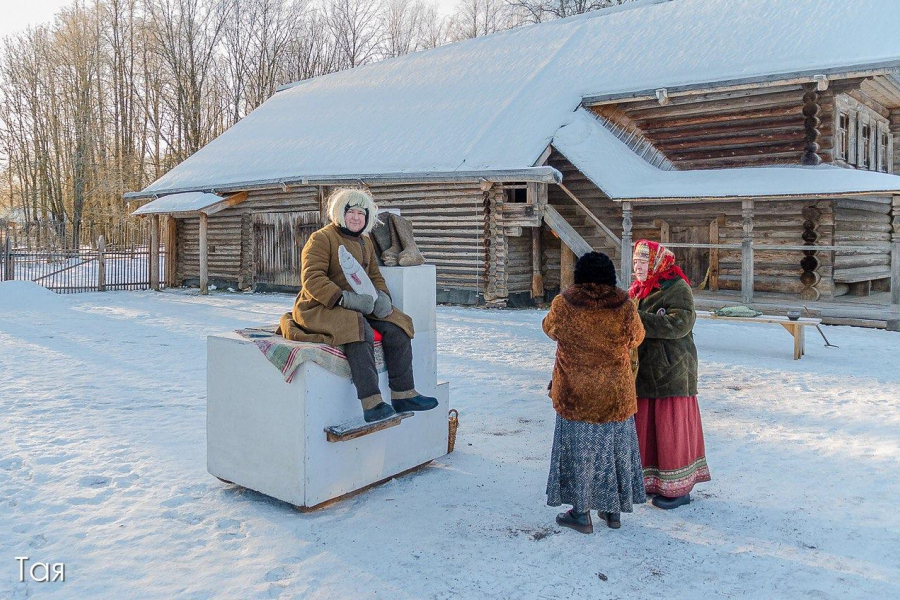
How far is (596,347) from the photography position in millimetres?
4059

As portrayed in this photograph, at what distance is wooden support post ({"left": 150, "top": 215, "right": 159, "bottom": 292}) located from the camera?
21688 mm

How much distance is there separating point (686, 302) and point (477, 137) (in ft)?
41.1

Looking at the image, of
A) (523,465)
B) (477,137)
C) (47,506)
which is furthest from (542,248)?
(47,506)

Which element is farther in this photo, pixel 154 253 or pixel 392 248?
pixel 154 253

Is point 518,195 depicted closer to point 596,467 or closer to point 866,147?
point 866,147

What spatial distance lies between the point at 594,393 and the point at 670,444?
2.51 feet

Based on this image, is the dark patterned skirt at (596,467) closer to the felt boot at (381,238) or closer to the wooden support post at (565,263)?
the felt boot at (381,238)

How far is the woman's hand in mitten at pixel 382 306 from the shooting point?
470 cm

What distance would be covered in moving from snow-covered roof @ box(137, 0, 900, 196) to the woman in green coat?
10236 millimetres

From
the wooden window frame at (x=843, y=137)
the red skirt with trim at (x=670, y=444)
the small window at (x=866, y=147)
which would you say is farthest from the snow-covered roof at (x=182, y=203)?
the red skirt with trim at (x=670, y=444)

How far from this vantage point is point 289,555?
3.83m

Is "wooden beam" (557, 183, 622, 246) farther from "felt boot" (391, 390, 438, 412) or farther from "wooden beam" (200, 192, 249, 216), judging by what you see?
"felt boot" (391, 390, 438, 412)

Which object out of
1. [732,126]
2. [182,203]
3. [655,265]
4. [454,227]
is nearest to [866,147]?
[732,126]

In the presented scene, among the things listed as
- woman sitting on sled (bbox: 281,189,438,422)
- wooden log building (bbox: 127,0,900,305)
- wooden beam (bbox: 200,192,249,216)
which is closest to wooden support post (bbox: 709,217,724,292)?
wooden log building (bbox: 127,0,900,305)
